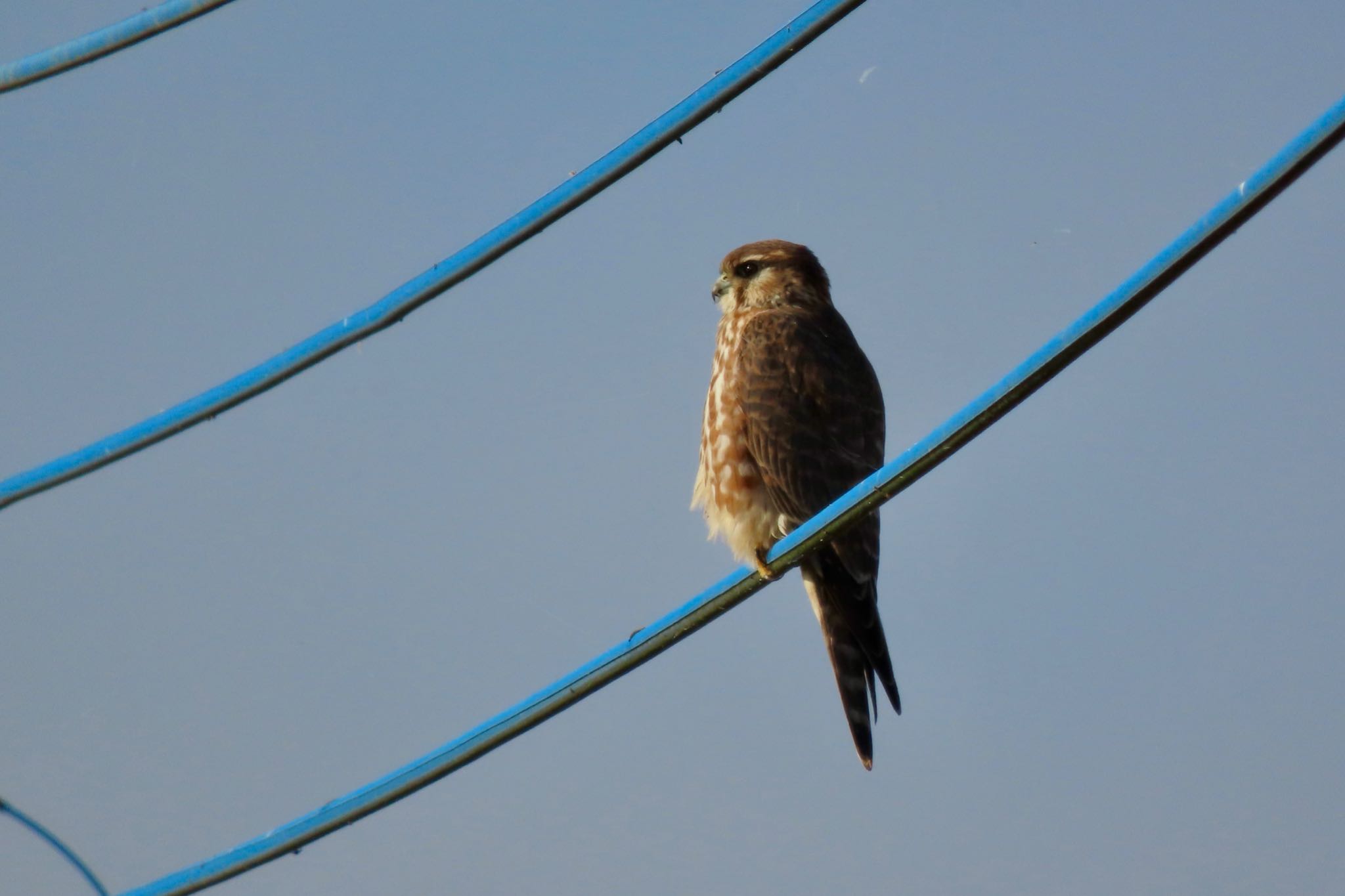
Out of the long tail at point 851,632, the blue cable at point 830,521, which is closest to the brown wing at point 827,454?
the long tail at point 851,632

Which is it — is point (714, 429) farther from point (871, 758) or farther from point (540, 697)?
point (540, 697)

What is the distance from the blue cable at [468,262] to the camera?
3.58m

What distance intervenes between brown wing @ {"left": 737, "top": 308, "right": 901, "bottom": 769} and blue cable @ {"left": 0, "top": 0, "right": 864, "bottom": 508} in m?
1.67

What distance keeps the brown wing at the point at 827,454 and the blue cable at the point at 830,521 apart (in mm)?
1503

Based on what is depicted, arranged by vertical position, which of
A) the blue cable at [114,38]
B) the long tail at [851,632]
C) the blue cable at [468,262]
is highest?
the blue cable at [114,38]

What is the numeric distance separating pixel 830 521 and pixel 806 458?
6.90ft

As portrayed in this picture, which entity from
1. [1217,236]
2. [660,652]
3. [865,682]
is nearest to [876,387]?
[865,682]

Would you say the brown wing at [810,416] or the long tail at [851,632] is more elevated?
the brown wing at [810,416]

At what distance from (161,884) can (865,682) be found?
228 centimetres

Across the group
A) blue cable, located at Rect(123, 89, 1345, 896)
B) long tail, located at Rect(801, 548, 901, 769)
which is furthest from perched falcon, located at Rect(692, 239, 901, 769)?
blue cable, located at Rect(123, 89, 1345, 896)

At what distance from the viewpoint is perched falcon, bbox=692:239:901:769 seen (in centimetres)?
505

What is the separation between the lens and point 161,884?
3504 mm

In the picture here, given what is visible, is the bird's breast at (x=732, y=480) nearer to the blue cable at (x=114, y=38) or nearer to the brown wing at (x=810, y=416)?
the brown wing at (x=810, y=416)

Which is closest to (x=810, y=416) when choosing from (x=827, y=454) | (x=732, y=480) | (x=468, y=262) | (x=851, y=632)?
(x=827, y=454)
